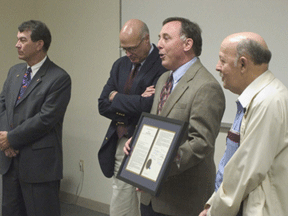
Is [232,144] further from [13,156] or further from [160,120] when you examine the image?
[13,156]

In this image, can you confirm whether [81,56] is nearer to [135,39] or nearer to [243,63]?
[135,39]

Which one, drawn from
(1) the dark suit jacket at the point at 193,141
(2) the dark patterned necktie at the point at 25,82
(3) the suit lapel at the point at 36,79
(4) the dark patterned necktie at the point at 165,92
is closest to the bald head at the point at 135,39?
(4) the dark patterned necktie at the point at 165,92

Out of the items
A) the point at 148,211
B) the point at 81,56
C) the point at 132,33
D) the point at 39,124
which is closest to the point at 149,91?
the point at 132,33

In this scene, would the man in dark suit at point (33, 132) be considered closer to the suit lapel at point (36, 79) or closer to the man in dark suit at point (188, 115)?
the suit lapel at point (36, 79)

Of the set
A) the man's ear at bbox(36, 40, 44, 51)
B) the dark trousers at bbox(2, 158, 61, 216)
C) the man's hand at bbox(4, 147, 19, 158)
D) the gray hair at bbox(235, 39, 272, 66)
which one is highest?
the gray hair at bbox(235, 39, 272, 66)

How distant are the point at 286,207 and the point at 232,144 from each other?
313 millimetres

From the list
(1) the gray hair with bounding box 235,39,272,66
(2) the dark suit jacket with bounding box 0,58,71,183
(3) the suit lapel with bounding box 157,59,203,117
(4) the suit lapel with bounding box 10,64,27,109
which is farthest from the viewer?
(4) the suit lapel with bounding box 10,64,27,109

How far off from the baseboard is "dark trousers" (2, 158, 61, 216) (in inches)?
47.1

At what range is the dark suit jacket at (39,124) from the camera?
2.56 meters

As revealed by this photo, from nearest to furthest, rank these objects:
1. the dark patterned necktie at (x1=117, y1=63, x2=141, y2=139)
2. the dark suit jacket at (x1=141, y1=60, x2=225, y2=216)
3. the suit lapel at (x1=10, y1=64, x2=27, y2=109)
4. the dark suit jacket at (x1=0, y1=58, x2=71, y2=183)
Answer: the dark suit jacket at (x1=141, y1=60, x2=225, y2=216)
the dark patterned necktie at (x1=117, y1=63, x2=141, y2=139)
the dark suit jacket at (x1=0, y1=58, x2=71, y2=183)
the suit lapel at (x1=10, y1=64, x2=27, y2=109)

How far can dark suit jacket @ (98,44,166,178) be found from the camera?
2.23 m

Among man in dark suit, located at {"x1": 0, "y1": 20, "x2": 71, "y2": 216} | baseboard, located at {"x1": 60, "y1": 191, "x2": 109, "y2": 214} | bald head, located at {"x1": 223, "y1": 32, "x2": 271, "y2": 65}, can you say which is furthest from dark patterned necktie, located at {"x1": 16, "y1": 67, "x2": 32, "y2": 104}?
bald head, located at {"x1": 223, "y1": 32, "x2": 271, "y2": 65}

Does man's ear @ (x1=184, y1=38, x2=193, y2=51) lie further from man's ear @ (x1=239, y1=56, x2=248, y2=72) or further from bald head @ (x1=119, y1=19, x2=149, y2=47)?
man's ear @ (x1=239, y1=56, x2=248, y2=72)

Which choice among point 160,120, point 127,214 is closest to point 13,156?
point 127,214
